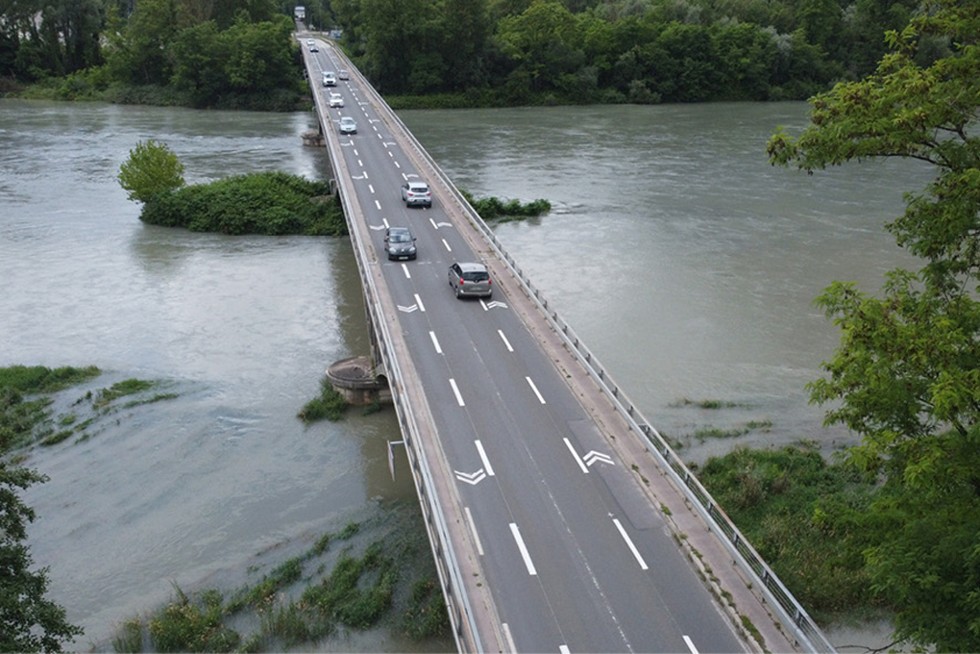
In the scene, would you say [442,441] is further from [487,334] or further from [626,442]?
[487,334]

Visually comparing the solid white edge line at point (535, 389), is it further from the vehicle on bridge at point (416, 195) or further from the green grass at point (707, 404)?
the vehicle on bridge at point (416, 195)

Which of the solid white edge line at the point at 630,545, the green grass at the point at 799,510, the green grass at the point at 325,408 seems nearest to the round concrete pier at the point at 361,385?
the green grass at the point at 325,408

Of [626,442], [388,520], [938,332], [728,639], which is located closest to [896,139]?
[938,332]

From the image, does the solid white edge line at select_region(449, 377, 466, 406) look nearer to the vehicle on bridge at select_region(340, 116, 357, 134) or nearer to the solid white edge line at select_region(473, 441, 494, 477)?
the solid white edge line at select_region(473, 441, 494, 477)

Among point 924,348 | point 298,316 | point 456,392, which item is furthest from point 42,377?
point 924,348

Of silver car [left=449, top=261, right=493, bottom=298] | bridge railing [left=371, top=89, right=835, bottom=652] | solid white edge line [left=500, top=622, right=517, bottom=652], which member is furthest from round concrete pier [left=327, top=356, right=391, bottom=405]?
solid white edge line [left=500, top=622, right=517, bottom=652]
